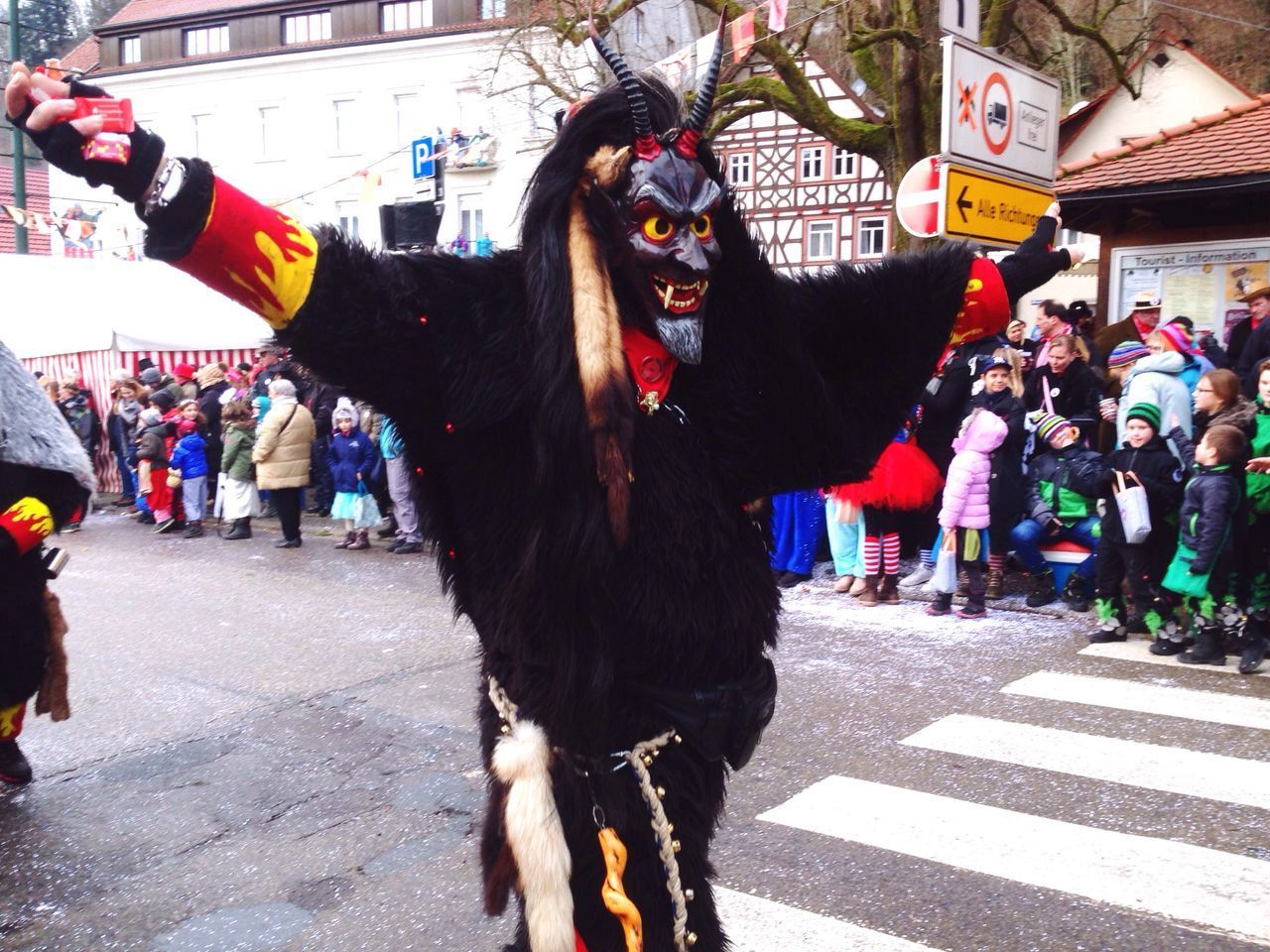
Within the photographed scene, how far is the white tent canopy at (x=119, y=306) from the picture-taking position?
1463 cm

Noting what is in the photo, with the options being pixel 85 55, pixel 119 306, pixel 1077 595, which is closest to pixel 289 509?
pixel 119 306

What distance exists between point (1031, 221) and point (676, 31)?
1218cm

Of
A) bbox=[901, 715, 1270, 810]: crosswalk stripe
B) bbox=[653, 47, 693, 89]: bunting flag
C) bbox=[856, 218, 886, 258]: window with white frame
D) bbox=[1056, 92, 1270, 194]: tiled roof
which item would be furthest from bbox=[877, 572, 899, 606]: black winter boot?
bbox=[856, 218, 886, 258]: window with white frame

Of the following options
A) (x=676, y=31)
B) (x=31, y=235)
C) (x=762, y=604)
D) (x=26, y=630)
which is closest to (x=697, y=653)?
(x=762, y=604)

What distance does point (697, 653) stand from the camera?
201 centimetres

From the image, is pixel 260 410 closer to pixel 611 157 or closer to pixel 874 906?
pixel 874 906

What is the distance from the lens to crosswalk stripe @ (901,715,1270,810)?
4.45 metres

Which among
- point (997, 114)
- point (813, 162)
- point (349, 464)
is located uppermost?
point (813, 162)

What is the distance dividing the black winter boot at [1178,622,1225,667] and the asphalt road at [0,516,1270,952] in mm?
190

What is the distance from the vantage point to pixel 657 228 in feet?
6.33

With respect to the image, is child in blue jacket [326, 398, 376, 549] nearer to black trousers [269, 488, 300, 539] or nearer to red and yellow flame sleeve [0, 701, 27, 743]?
black trousers [269, 488, 300, 539]

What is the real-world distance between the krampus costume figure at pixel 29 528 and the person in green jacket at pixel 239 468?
7526 millimetres

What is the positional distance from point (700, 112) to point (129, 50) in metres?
40.5

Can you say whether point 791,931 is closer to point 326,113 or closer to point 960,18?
point 960,18
